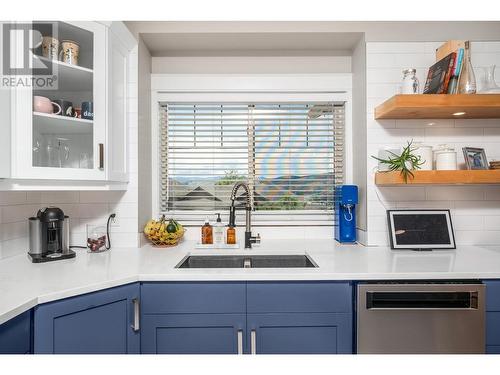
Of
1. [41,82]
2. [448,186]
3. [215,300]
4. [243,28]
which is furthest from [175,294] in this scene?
[448,186]

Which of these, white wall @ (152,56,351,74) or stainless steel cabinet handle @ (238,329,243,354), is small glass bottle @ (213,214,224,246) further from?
white wall @ (152,56,351,74)

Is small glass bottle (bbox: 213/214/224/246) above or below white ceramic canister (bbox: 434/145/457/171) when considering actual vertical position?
below

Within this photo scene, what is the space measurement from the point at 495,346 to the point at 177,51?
2485 mm

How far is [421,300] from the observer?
Answer: 4.64 ft

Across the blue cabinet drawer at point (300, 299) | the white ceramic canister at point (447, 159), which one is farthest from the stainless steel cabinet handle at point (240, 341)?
the white ceramic canister at point (447, 159)

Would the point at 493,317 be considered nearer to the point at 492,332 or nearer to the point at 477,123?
the point at 492,332

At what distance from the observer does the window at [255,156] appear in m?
2.27

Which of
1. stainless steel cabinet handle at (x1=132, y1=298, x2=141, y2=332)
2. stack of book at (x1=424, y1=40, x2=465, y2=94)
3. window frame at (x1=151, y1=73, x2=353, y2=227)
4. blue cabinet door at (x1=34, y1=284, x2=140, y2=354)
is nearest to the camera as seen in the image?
blue cabinet door at (x1=34, y1=284, x2=140, y2=354)

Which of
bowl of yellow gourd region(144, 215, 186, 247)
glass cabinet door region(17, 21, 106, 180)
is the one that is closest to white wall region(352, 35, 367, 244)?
bowl of yellow gourd region(144, 215, 186, 247)

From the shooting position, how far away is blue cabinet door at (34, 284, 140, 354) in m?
1.16

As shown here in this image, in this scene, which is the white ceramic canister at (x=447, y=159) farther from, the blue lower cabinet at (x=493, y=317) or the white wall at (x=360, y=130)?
the blue lower cabinet at (x=493, y=317)

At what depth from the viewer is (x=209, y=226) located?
2043 mm

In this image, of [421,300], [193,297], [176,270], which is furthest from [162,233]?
[421,300]

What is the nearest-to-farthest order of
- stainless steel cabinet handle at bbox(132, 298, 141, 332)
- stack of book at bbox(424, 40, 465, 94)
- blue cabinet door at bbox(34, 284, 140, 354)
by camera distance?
blue cabinet door at bbox(34, 284, 140, 354) → stainless steel cabinet handle at bbox(132, 298, 141, 332) → stack of book at bbox(424, 40, 465, 94)
